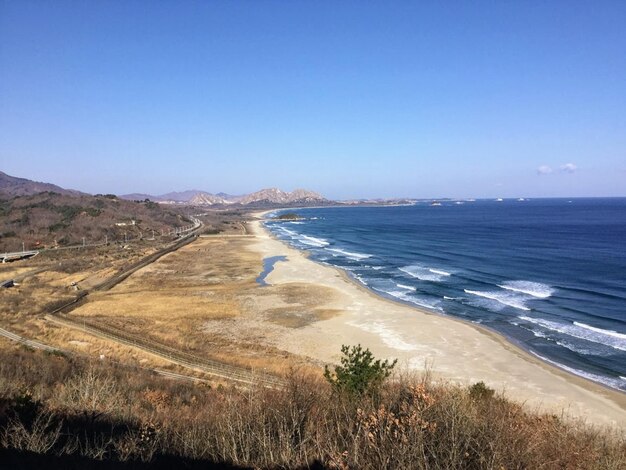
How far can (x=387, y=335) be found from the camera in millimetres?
32031

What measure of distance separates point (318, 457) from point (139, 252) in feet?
256

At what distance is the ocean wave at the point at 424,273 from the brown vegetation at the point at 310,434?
137 ft

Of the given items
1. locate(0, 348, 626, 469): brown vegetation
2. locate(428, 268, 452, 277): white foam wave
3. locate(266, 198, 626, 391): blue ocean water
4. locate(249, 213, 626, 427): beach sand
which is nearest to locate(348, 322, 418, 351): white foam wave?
locate(249, 213, 626, 427): beach sand

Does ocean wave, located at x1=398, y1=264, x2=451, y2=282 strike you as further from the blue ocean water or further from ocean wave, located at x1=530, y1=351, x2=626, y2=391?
ocean wave, located at x1=530, y1=351, x2=626, y2=391

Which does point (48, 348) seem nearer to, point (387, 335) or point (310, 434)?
point (387, 335)

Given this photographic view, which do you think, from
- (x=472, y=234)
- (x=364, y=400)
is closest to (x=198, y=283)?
(x=364, y=400)

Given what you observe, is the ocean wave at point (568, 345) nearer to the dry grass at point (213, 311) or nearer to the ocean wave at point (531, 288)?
the ocean wave at point (531, 288)

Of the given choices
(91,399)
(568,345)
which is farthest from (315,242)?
(91,399)

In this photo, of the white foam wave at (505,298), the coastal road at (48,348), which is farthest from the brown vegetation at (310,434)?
the white foam wave at (505,298)

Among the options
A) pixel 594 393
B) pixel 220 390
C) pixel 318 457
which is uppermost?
pixel 318 457

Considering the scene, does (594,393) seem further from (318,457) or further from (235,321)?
(235,321)

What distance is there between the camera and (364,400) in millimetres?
10391

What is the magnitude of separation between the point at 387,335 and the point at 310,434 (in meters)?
24.8

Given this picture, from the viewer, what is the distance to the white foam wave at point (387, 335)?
97.3 ft
